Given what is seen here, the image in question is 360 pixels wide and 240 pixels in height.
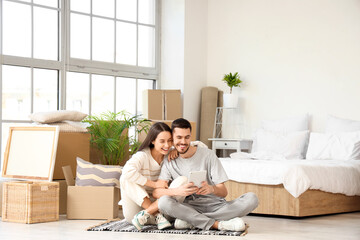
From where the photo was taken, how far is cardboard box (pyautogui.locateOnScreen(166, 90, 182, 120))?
25.1ft

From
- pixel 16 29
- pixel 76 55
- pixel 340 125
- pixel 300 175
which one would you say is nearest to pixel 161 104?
pixel 76 55

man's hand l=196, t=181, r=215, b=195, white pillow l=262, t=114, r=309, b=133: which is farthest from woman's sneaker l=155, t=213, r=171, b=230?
white pillow l=262, t=114, r=309, b=133

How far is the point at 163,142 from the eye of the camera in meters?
4.26

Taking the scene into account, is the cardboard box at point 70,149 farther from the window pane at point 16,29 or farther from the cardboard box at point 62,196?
the window pane at point 16,29

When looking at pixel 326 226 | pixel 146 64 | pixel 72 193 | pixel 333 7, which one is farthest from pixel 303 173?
pixel 146 64

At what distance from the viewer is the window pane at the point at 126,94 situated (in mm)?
7754

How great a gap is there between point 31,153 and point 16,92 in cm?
173

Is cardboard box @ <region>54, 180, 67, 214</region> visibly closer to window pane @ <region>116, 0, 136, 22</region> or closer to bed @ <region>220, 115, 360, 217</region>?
bed @ <region>220, 115, 360, 217</region>

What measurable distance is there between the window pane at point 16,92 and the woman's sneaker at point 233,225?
3.41 m

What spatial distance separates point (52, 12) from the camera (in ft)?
22.9

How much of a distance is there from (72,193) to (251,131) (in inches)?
136

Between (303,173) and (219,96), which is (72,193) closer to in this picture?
(303,173)

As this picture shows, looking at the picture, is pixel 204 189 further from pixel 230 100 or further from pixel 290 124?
pixel 230 100

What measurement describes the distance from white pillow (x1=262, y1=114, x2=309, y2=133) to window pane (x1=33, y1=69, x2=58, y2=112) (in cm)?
276
